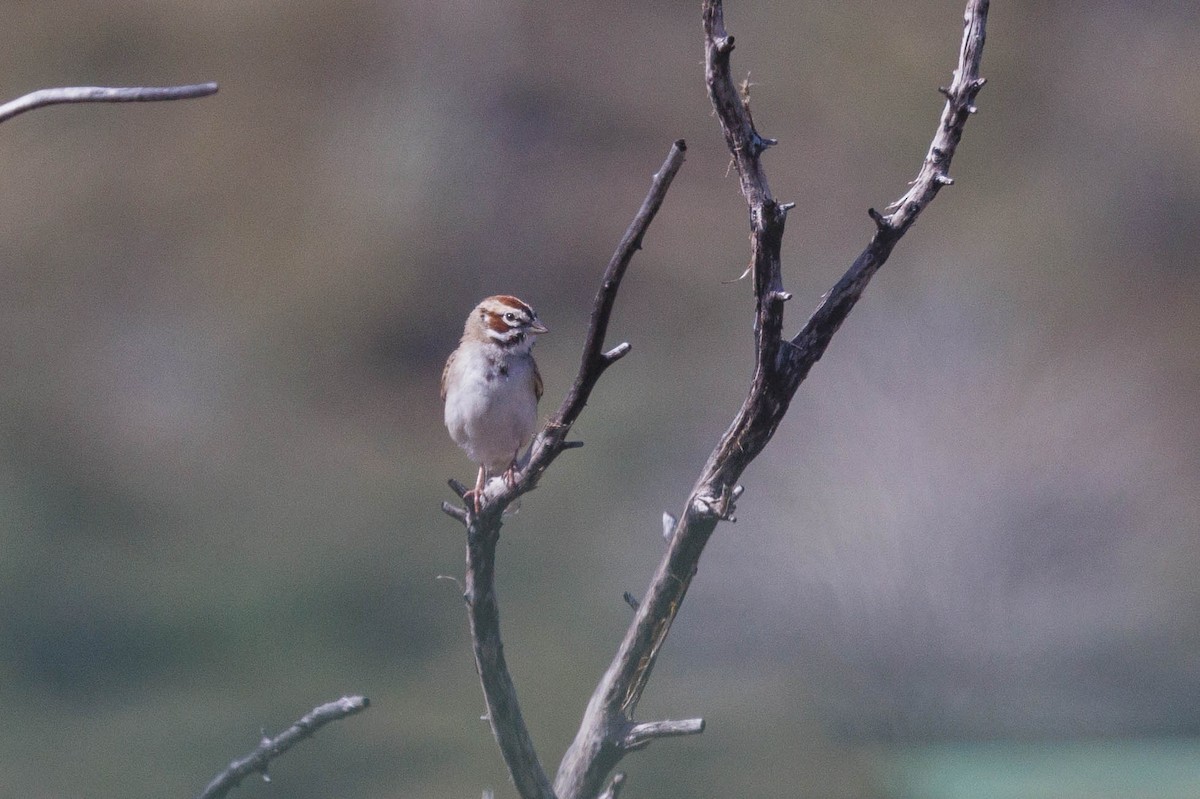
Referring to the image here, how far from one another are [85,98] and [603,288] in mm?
616

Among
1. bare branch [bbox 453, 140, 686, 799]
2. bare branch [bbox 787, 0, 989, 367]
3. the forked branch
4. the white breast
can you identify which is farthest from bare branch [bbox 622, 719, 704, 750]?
the white breast

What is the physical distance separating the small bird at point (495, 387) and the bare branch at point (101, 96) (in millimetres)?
1365

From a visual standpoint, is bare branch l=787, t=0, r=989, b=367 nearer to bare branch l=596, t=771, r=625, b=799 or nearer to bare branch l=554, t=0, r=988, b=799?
bare branch l=554, t=0, r=988, b=799

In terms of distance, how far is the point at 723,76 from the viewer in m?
1.57

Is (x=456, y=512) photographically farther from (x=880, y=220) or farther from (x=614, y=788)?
(x=880, y=220)

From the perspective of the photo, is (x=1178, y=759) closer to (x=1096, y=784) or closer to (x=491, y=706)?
(x=1096, y=784)

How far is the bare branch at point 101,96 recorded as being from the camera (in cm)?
129

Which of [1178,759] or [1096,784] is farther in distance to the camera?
[1178,759]

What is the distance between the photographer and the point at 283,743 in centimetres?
174

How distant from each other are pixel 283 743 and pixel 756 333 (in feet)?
2.74

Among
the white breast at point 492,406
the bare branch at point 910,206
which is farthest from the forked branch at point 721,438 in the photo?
the white breast at point 492,406

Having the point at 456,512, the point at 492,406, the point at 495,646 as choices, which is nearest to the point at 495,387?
the point at 492,406

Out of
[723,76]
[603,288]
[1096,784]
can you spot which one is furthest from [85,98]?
[1096,784]

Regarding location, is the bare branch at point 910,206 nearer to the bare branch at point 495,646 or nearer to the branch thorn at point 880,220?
the branch thorn at point 880,220
